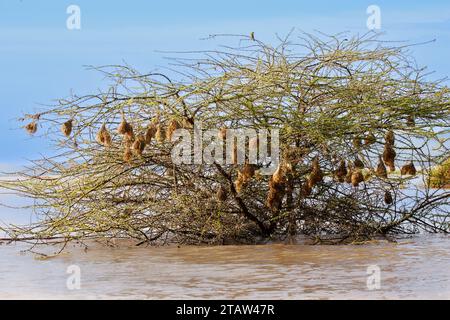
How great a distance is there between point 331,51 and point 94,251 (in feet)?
10.0

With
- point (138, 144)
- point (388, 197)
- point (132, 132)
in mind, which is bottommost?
point (388, 197)

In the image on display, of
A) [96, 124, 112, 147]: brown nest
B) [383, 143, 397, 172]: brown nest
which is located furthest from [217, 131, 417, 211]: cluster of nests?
[96, 124, 112, 147]: brown nest

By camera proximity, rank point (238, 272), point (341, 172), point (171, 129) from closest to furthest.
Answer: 1. point (238, 272)
2. point (171, 129)
3. point (341, 172)

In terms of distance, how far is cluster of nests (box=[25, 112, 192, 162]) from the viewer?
773 centimetres

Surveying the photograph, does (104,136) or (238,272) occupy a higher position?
(104,136)

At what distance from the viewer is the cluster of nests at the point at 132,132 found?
25.4ft

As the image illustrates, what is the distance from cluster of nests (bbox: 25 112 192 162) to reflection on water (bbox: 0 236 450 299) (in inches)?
40.5

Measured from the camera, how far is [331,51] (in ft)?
28.3

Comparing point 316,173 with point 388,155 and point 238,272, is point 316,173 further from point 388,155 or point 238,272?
point 238,272

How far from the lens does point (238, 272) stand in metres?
7.15

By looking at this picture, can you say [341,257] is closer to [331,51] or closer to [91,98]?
[331,51]

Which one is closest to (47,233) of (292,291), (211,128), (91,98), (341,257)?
(91,98)

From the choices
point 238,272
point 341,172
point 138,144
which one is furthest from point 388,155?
point 138,144

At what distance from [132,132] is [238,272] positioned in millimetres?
1673
